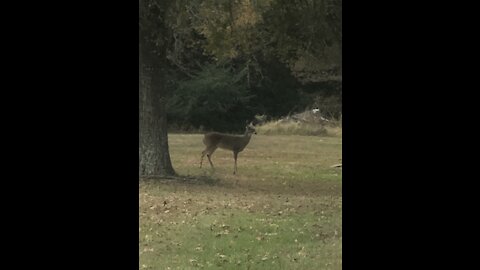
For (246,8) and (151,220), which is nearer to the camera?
(151,220)

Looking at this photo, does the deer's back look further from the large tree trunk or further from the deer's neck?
the large tree trunk

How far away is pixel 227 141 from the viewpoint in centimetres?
585

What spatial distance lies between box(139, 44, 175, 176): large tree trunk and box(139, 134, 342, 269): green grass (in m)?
0.21

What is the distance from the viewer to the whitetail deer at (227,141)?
586 centimetres

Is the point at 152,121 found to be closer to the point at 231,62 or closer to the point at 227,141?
the point at 227,141

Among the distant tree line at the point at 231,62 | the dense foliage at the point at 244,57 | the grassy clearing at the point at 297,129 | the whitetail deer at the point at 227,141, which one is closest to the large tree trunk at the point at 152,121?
the distant tree line at the point at 231,62

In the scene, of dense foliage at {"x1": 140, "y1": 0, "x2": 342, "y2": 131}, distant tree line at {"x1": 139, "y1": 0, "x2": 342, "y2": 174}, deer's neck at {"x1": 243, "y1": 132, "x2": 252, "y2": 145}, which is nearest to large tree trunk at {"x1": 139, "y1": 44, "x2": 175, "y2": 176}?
distant tree line at {"x1": 139, "y1": 0, "x2": 342, "y2": 174}

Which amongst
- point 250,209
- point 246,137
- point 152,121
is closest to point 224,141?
point 246,137

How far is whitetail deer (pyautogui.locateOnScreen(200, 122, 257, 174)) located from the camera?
586 centimetres
